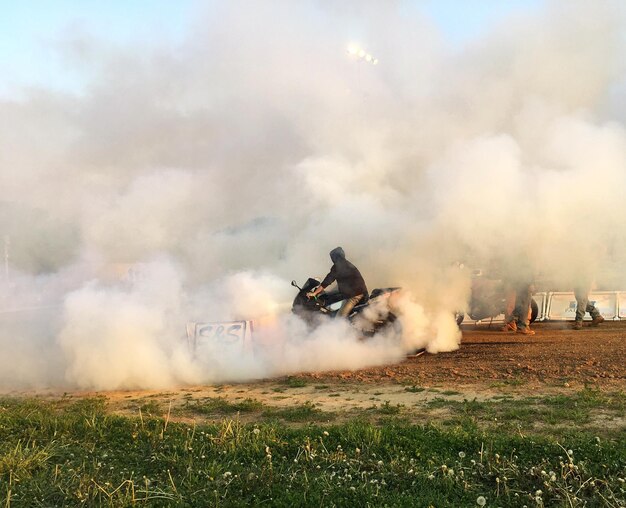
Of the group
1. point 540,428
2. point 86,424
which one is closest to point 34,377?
point 86,424

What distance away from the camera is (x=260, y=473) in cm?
475

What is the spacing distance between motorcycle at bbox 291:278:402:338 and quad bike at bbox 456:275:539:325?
13.5 feet

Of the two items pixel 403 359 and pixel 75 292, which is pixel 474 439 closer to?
pixel 403 359

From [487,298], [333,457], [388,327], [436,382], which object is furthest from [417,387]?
[487,298]

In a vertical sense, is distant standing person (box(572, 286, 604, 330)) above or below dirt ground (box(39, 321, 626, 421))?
above

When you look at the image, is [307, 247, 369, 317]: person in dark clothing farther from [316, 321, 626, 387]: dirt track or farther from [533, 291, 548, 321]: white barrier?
[533, 291, 548, 321]: white barrier

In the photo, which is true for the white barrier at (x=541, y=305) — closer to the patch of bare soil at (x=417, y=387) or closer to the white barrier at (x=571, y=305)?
the white barrier at (x=571, y=305)

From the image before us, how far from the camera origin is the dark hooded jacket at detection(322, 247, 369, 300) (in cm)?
1188

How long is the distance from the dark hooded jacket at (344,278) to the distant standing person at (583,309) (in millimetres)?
6131

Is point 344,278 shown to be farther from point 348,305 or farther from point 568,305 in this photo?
point 568,305

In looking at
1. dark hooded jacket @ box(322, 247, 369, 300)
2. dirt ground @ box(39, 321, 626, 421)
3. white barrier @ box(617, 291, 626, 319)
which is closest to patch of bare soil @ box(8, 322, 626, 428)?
dirt ground @ box(39, 321, 626, 421)

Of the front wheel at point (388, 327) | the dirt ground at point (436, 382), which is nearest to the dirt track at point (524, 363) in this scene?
the dirt ground at point (436, 382)

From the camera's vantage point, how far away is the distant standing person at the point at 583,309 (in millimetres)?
14523

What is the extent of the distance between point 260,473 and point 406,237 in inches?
341
